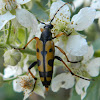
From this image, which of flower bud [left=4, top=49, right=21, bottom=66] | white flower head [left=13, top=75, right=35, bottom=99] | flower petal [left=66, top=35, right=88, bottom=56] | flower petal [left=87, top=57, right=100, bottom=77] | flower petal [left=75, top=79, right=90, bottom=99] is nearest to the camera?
flower petal [left=66, top=35, right=88, bottom=56]

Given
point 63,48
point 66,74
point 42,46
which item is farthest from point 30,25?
point 66,74

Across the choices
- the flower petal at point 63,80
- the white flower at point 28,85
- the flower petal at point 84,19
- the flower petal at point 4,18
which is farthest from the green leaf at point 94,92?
the flower petal at point 4,18

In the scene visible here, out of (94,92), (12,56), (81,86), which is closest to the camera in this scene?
(12,56)

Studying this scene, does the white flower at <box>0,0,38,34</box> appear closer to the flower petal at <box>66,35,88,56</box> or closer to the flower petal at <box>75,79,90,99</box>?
the flower petal at <box>66,35,88,56</box>

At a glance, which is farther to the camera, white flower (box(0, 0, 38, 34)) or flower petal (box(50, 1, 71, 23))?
flower petal (box(50, 1, 71, 23))

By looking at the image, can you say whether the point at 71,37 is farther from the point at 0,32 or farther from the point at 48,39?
the point at 0,32

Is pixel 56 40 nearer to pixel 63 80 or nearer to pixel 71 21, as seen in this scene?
pixel 71 21

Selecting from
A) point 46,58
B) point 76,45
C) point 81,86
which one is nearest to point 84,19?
point 76,45

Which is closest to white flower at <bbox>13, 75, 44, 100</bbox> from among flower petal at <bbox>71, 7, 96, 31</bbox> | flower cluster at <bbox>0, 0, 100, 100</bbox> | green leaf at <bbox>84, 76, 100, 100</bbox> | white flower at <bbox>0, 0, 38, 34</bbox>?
flower cluster at <bbox>0, 0, 100, 100</bbox>
